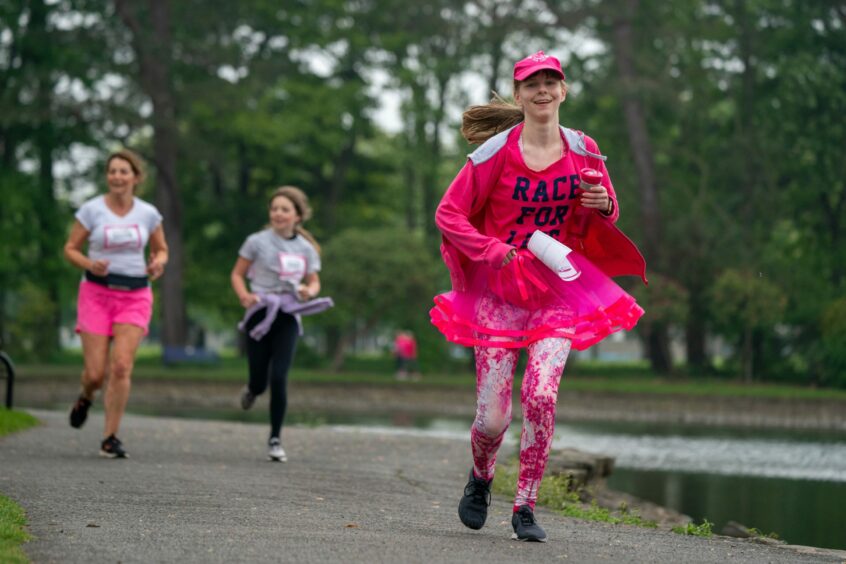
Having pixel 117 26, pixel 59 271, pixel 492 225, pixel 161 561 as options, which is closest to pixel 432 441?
pixel 492 225

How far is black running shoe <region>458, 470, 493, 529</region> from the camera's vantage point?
6.16m

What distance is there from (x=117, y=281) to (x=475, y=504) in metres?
4.00

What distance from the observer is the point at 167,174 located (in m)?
Answer: 39.3

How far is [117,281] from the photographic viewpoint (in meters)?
9.34

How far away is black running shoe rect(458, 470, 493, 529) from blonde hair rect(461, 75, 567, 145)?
1.63 metres

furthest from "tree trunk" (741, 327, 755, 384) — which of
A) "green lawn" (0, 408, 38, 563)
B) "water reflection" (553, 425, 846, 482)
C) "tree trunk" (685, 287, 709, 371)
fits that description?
"green lawn" (0, 408, 38, 563)

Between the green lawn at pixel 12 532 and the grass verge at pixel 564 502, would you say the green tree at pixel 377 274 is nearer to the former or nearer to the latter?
the grass verge at pixel 564 502

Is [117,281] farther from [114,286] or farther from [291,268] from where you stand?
[291,268]

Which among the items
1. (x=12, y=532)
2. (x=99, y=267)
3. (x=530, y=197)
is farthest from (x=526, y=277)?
(x=99, y=267)

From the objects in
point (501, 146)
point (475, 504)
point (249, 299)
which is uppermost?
point (501, 146)

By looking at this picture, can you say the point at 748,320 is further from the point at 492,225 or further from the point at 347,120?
the point at 492,225

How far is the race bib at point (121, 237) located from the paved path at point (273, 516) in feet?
4.77

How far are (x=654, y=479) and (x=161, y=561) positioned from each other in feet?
33.8

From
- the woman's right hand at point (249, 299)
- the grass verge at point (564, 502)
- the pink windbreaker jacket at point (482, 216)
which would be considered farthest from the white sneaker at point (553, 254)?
the woman's right hand at point (249, 299)
